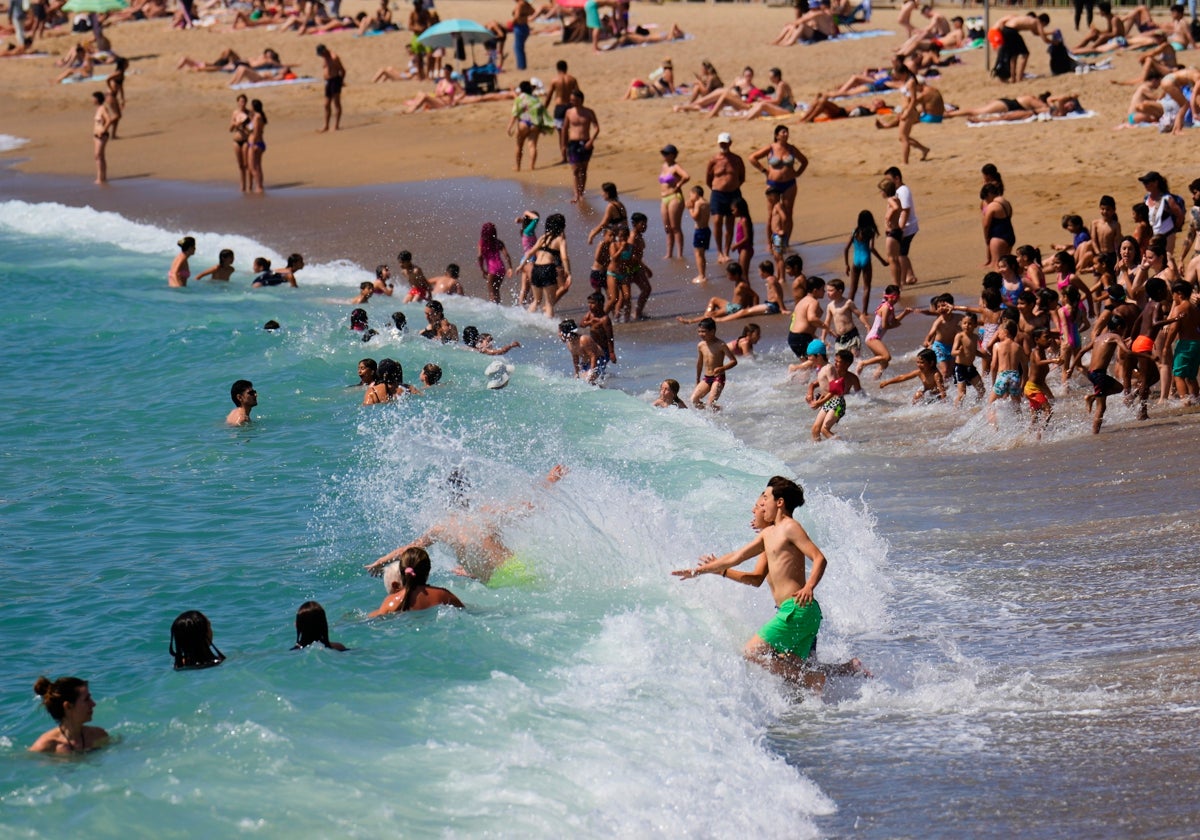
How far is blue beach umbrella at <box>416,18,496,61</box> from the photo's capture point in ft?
102

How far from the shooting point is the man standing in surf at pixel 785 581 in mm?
8102

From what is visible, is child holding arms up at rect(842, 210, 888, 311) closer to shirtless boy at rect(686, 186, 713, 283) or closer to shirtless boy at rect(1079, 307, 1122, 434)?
shirtless boy at rect(686, 186, 713, 283)

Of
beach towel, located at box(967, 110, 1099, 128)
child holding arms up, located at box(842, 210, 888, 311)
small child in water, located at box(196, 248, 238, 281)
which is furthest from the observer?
beach towel, located at box(967, 110, 1099, 128)

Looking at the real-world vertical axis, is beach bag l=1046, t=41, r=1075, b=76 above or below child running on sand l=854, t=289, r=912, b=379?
above

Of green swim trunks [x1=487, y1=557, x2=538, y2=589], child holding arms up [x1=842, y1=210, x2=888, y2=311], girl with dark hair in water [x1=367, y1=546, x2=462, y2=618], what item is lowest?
green swim trunks [x1=487, y1=557, x2=538, y2=589]

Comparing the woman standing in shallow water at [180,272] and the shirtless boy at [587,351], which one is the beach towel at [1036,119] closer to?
the shirtless boy at [587,351]

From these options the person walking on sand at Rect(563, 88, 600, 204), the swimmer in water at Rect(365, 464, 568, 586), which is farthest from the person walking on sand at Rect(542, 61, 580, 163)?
the swimmer in water at Rect(365, 464, 568, 586)

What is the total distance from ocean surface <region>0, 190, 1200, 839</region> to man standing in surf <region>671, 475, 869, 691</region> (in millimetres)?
136

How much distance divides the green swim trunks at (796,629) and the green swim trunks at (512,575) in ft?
8.55

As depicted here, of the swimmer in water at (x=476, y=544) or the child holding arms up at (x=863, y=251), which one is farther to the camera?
the child holding arms up at (x=863, y=251)

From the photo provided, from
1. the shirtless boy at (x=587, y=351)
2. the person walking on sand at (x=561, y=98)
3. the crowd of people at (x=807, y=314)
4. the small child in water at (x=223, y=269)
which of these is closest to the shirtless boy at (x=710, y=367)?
the crowd of people at (x=807, y=314)

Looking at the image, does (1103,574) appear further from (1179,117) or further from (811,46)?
(811,46)

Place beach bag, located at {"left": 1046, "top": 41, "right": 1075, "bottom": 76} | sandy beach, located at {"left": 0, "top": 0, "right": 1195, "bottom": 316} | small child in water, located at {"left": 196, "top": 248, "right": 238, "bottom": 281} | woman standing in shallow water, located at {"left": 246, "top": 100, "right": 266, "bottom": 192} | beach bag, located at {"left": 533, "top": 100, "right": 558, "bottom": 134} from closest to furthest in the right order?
1. sandy beach, located at {"left": 0, "top": 0, "right": 1195, "bottom": 316}
2. small child in water, located at {"left": 196, "top": 248, "right": 238, "bottom": 281}
3. beach bag, located at {"left": 533, "top": 100, "right": 558, "bottom": 134}
4. woman standing in shallow water, located at {"left": 246, "top": 100, "right": 266, "bottom": 192}
5. beach bag, located at {"left": 1046, "top": 41, "right": 1075, "bottom": 76}

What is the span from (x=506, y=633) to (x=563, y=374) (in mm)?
6956
